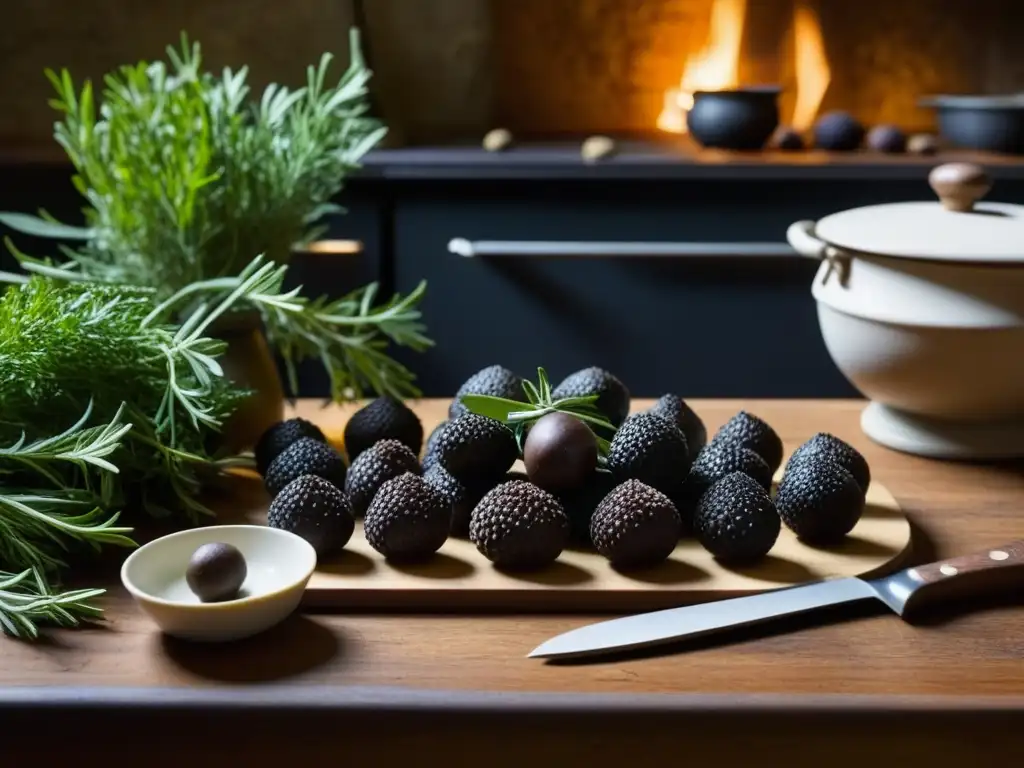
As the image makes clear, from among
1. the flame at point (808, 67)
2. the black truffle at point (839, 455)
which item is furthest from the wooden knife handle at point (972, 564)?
the flame at point (808, 67)

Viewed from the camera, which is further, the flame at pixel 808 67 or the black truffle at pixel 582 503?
the flame at pixel 808 67

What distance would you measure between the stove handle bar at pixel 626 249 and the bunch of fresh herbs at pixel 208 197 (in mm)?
828

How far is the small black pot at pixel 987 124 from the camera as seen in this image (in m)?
2.04

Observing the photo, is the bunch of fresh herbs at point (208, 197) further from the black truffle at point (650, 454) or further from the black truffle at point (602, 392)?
the black truffle at point (650, 454)

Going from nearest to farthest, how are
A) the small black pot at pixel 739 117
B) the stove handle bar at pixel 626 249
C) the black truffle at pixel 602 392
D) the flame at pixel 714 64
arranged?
the black truffle at pixel 602 392
the stove handle bar at pixel 626 249
the small black pot at pixel 739 117
the flame at pixel 714 64

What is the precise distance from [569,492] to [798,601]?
18 cm

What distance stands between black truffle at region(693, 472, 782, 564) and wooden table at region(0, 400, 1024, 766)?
76mm

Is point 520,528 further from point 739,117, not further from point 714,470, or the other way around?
point 739,117

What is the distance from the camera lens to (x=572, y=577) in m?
0.77

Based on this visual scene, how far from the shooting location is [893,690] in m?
0.65

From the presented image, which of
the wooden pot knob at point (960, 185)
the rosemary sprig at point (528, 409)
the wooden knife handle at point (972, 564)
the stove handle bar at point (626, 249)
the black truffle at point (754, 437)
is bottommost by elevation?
the stove handle bar at point (626, 249)

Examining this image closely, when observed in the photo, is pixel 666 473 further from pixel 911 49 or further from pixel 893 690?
pixel 911 49

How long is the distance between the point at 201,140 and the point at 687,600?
0.56 metres

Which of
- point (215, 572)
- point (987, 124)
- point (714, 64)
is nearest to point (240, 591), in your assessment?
point (215, 572)
